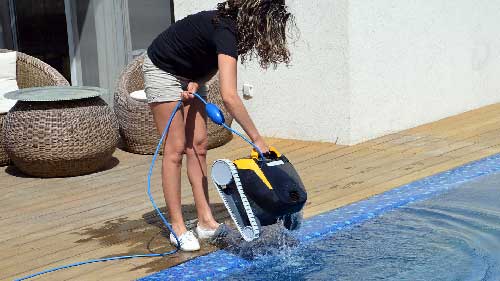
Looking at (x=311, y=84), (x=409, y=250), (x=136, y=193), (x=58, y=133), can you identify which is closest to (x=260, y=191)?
(x=409, y=250)

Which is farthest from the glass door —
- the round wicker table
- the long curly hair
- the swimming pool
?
the long curly hair

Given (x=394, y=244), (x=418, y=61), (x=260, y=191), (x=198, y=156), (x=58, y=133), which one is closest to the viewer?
(x=260, y=191)

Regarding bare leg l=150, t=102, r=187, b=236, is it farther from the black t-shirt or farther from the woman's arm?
the woman's arm

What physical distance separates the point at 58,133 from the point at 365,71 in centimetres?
241

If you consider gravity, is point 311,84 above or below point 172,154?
below

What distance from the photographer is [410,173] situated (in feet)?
17.4

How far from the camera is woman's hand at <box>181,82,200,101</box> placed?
12.7ft

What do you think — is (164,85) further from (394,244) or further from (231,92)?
(394,244)

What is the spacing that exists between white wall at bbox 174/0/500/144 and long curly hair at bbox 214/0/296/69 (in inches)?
102

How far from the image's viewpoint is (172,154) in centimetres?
398

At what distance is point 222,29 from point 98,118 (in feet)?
7.56

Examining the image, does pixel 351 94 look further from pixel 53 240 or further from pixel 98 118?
pixel 53 240

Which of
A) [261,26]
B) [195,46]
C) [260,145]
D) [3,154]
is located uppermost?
[261,26]

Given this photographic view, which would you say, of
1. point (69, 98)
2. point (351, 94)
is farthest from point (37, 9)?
point (351, 94)
